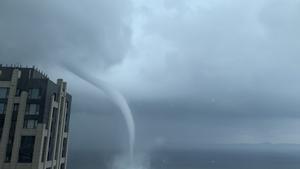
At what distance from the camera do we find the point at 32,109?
230 feet

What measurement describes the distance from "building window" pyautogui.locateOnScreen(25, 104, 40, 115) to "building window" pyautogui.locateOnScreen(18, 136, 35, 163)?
5.28 meters

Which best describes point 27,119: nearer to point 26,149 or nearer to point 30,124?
point 30,124

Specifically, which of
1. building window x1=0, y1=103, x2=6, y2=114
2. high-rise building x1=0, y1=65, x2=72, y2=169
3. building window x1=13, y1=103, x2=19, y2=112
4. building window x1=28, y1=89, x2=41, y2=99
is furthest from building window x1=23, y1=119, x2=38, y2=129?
building window x1=0, y1=103, x2=6, y2=114

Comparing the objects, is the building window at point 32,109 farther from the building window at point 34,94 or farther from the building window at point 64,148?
the building window at point 64,148

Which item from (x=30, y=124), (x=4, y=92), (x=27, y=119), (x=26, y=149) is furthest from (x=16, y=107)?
(x=26, y=149)

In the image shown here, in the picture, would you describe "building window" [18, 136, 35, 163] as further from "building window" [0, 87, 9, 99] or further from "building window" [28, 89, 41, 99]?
"building window" [0, 87, 9, 99]

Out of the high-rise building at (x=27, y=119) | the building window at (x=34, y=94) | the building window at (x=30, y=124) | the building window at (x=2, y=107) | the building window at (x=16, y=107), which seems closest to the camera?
the high-rise building at (x=27, y=119)

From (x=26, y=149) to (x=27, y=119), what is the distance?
6350 millimetres

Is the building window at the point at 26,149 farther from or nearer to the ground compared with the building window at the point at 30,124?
nearer to the ground

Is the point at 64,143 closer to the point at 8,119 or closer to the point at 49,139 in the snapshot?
the point at 49,139

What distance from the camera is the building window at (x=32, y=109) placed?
229 feet

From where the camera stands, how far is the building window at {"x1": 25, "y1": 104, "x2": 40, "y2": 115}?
6969cm

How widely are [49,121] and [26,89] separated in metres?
8.71

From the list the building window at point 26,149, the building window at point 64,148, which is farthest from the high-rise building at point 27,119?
the building window at point 64,148
